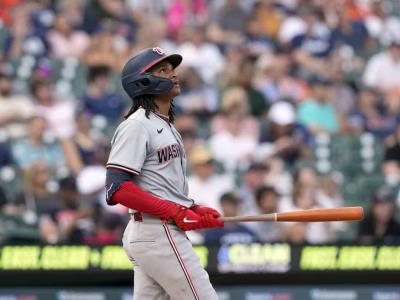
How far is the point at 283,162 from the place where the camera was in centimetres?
1015

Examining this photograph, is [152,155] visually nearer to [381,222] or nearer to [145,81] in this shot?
[145,81]

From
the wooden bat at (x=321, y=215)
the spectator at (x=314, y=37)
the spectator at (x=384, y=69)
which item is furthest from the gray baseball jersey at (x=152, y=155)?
the spectator at (x=314, y=37)

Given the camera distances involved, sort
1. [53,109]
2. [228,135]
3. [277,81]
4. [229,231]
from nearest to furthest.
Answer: [229,231] → [228,135] → [53,109] → [277,81]

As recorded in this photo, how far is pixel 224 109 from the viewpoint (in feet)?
35.4

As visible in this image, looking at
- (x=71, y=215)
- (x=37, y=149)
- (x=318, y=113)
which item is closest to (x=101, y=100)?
(x=37, y=149)

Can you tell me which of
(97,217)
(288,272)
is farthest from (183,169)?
(97,217)

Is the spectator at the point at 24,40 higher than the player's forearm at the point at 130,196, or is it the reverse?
the spectator at the point at 24,40

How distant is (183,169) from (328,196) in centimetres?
461

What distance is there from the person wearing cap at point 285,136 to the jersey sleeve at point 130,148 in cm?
530

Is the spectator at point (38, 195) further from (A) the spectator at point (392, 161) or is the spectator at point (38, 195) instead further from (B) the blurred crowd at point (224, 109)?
(A) the spectator at point (392, 161)

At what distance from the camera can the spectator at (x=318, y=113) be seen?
11.1 metres

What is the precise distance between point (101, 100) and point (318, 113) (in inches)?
84.7

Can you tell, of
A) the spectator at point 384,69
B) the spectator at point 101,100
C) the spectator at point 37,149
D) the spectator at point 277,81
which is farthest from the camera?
the spectator at point 384,69

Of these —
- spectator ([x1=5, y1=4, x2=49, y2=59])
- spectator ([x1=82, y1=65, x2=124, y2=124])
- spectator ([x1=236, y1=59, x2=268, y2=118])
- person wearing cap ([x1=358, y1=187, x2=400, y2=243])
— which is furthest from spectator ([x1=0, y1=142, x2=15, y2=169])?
person wearing cap ([x1=358, y1=187, x2=400, y2=243])
